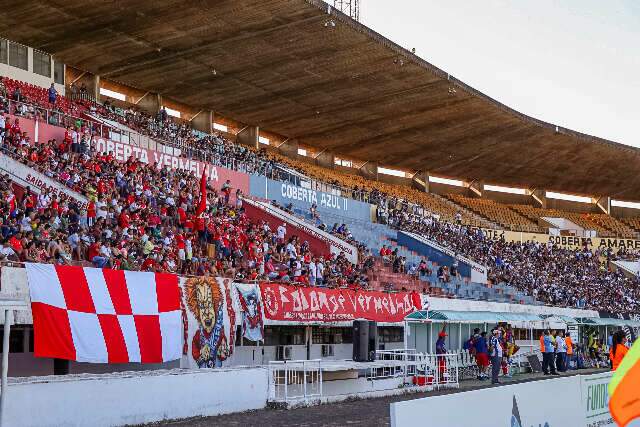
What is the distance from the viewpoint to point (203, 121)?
48.6m

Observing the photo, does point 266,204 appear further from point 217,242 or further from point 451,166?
point 451,166

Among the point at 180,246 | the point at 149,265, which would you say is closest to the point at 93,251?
the point at 149,265

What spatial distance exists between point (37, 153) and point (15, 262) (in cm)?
919

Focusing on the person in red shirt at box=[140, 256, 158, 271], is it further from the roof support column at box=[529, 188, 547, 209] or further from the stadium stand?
the roof support column at box=[529, 188, 547, 209]

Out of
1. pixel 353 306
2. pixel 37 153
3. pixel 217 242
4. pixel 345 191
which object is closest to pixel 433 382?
pixel 353 306

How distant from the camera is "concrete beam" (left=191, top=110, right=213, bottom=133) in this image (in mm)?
48375

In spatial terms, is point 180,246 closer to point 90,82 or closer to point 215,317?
point 215,317

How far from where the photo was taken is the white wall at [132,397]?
580 inches

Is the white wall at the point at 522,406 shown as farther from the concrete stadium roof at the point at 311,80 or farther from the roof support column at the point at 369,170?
the roof support column at the point at 369,170

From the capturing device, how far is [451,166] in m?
66.2

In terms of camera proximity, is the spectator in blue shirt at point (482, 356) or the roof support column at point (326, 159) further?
the roof support column at point (326, 159)

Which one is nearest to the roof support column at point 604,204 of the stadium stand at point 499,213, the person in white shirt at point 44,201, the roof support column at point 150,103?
the stadium stand at point 499,213

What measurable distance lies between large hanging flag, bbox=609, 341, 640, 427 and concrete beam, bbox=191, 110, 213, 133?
42.8 m

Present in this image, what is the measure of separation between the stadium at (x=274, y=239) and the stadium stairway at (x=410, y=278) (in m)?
0.17
